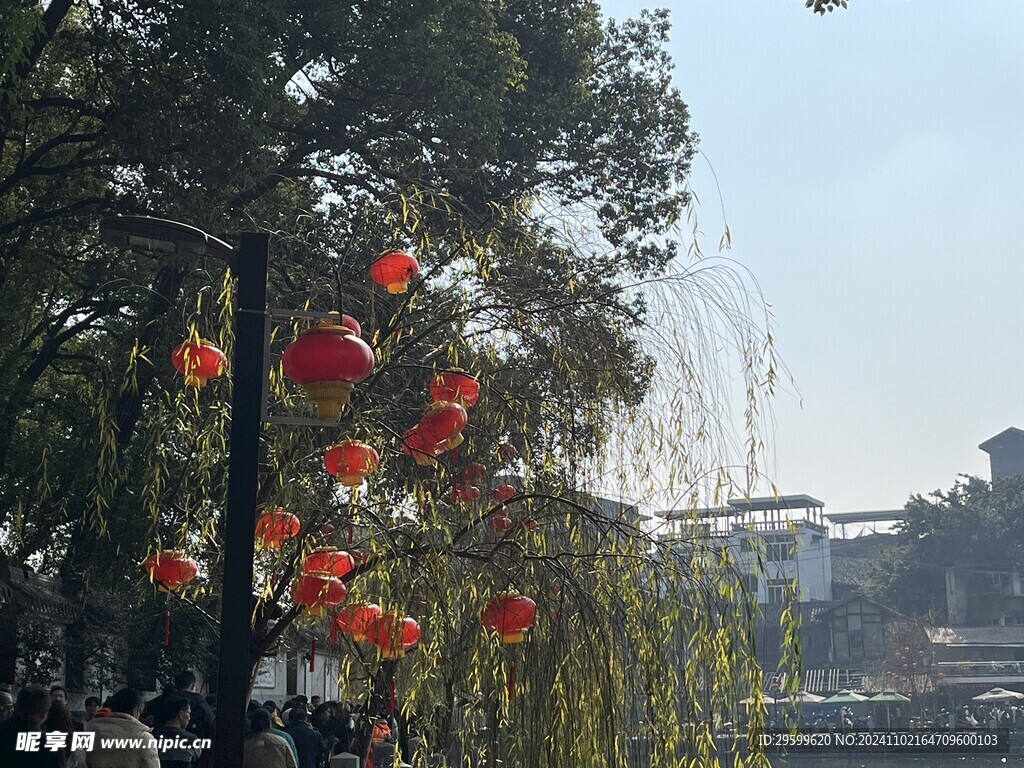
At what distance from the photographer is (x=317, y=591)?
419 centimetres

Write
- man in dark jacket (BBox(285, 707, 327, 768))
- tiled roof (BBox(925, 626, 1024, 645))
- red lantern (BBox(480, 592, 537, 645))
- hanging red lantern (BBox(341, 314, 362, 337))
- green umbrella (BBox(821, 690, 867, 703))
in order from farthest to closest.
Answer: tiled roof (BBox(925, 626, 1024, 645)) → green umbrella (BBox(821, 690, 867, 703)) → man in dark jacket (BBox(285, 707, 327, 768)) → red lantern (BBox(480, 592, 537, 645)) → hanging red lantern (BBox(341, 314, 362, 337))

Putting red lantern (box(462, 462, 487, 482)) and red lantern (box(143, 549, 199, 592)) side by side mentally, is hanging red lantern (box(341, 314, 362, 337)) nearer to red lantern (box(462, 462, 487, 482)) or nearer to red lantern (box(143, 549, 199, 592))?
red lantern (box(462, 462, 487, 482))

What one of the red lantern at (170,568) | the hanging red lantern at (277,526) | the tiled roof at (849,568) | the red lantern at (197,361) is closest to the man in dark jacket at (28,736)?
the red lantern at (170,568)

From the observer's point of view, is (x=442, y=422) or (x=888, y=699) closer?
(x=442, y=422)

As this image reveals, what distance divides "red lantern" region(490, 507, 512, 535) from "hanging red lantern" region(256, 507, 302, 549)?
2.61 feet

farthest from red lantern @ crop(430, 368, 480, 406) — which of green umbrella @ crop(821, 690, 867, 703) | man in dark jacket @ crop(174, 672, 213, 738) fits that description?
green umbrella @ crop(821, 690, 867, 703)

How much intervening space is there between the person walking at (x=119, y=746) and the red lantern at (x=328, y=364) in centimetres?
226

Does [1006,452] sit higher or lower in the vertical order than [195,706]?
higher

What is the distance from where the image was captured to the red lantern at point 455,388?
4426 millimetres

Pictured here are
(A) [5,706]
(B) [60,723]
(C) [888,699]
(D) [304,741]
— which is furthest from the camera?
(C) [888,699]

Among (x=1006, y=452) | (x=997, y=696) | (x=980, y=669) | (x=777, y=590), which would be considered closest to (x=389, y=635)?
(x=777, y=590)

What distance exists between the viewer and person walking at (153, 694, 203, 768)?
240 inches

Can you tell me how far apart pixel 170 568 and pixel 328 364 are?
1689 millimetres

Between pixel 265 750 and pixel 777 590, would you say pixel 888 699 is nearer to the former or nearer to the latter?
pixel 265 750
